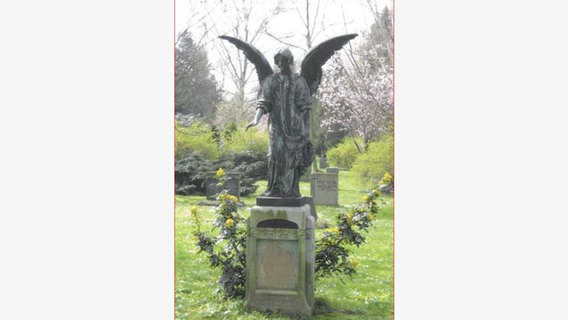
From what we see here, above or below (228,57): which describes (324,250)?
below

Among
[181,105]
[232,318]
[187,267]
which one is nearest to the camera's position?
[232,318]

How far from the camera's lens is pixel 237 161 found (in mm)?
14609

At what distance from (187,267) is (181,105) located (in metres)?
8.95

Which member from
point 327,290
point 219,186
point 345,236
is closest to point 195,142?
point 219,186

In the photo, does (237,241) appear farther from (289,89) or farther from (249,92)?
(249,92)

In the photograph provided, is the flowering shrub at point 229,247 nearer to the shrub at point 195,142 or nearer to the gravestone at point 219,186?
the gravestone at point 219,186

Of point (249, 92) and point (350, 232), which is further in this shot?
point (249, 92)

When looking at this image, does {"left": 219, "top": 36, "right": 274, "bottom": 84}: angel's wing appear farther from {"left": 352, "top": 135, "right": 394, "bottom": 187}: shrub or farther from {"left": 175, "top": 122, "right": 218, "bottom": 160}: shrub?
{"left": 175, "top": 122, "right": 218, "bottom": 160}: shrub

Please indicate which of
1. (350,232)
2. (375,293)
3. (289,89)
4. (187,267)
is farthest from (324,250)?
(187,267)

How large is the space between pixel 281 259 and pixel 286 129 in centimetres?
148

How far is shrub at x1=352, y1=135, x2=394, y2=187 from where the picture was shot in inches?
513

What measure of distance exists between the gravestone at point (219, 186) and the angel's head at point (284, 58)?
24.4 feet

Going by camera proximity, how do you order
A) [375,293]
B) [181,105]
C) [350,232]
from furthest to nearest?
[181,105]
[375,293]
[350,232]

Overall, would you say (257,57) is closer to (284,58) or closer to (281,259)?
(284,58)
